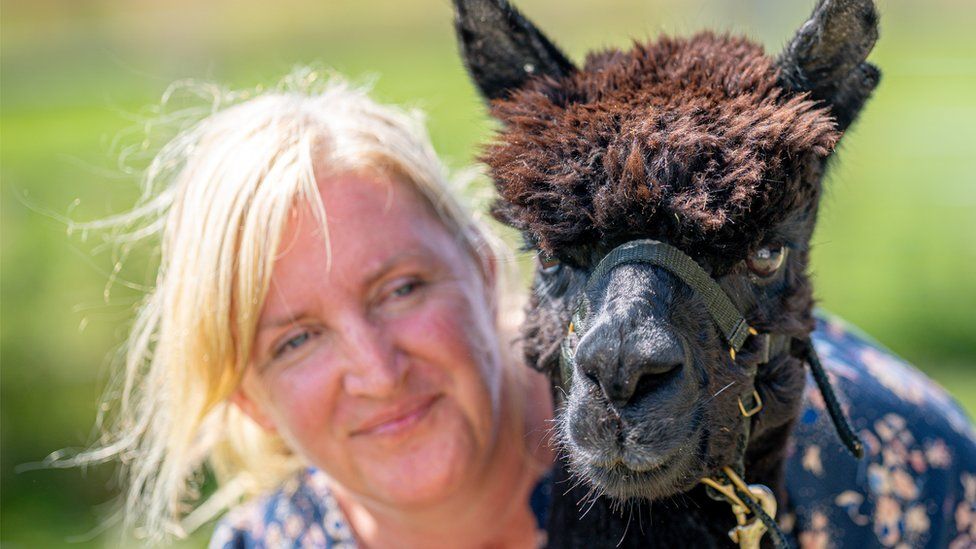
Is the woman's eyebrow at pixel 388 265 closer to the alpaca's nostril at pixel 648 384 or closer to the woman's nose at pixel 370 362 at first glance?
the woman's nose at pixel 370 362

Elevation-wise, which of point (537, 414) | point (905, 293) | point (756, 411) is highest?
point (756, 411)

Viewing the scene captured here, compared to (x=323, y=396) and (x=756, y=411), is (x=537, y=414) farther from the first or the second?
(x=756, y=411)

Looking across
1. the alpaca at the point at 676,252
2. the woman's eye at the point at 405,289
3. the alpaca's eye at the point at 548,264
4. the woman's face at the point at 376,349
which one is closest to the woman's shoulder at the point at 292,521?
the woman's face at the point at 376,349

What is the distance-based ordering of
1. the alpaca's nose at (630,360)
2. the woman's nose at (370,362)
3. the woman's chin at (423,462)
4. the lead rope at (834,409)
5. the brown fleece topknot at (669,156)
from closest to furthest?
1. the alpaca's nose at (630,360)
2. the brown fleece topknot at (669,156)
3. the lead rope at (834,409)
4. the woman's nose at (370,362)
5. the woman's chin at (423,462)

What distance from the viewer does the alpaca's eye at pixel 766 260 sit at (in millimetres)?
2078

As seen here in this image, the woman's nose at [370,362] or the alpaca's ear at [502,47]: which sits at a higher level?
the alpaca's ear at [502,47]

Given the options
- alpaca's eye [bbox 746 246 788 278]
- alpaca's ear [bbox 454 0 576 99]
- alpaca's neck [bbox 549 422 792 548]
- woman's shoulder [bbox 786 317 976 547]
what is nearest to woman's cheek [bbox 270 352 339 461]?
alpaca's neck [bbox 549 422 792 548]

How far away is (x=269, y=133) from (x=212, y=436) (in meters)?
1.13

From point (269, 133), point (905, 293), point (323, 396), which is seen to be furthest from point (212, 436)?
point (905, 293)

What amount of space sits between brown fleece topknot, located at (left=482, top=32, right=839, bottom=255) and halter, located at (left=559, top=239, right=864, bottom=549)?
41 millimetres

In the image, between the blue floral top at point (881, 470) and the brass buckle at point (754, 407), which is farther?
the blue floral top at point (881, 470)

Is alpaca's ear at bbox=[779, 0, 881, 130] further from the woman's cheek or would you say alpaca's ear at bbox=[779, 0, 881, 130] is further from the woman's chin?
the woman's cheek

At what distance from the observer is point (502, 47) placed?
2.48 metres

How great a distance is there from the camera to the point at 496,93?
254cm
